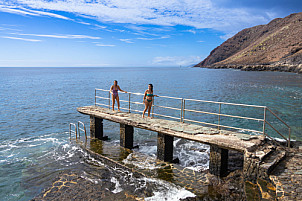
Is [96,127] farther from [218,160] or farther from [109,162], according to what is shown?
[218,160]

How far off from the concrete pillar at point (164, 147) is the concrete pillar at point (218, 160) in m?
2.40

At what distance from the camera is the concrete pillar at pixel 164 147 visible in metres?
11.2

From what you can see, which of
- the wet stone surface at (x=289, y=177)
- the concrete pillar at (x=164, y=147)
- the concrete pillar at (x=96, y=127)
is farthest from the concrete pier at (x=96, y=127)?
the wet stone surface at (x=289, y=177)

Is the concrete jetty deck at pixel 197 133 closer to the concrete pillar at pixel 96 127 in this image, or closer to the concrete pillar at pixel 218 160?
the concrete pillar at pixel 218 160

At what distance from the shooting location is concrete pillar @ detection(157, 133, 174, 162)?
36.6 feet

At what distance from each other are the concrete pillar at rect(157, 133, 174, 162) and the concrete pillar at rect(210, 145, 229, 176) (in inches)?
94.6

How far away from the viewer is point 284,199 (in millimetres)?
6027

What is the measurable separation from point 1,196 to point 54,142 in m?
6.60

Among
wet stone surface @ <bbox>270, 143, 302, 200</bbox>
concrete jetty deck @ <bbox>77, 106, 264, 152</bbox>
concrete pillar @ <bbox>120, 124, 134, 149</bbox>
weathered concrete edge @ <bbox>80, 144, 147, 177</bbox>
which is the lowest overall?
weathered concrete edge @ <bbox>80, 144, 147, 177</bbox>

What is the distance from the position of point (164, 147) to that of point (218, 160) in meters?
2.78

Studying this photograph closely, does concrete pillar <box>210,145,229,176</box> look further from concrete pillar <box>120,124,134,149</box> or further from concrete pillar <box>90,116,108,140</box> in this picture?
concrete pillar <box>90,116,108,140</box>

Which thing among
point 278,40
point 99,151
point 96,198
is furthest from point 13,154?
point 278,40

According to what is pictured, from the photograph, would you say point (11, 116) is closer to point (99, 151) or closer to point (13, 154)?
point (13, 154)

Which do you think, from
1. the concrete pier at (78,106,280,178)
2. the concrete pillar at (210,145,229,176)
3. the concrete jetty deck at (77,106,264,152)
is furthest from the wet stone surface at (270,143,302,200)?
the concrete pillar at (210,145,229,176)
